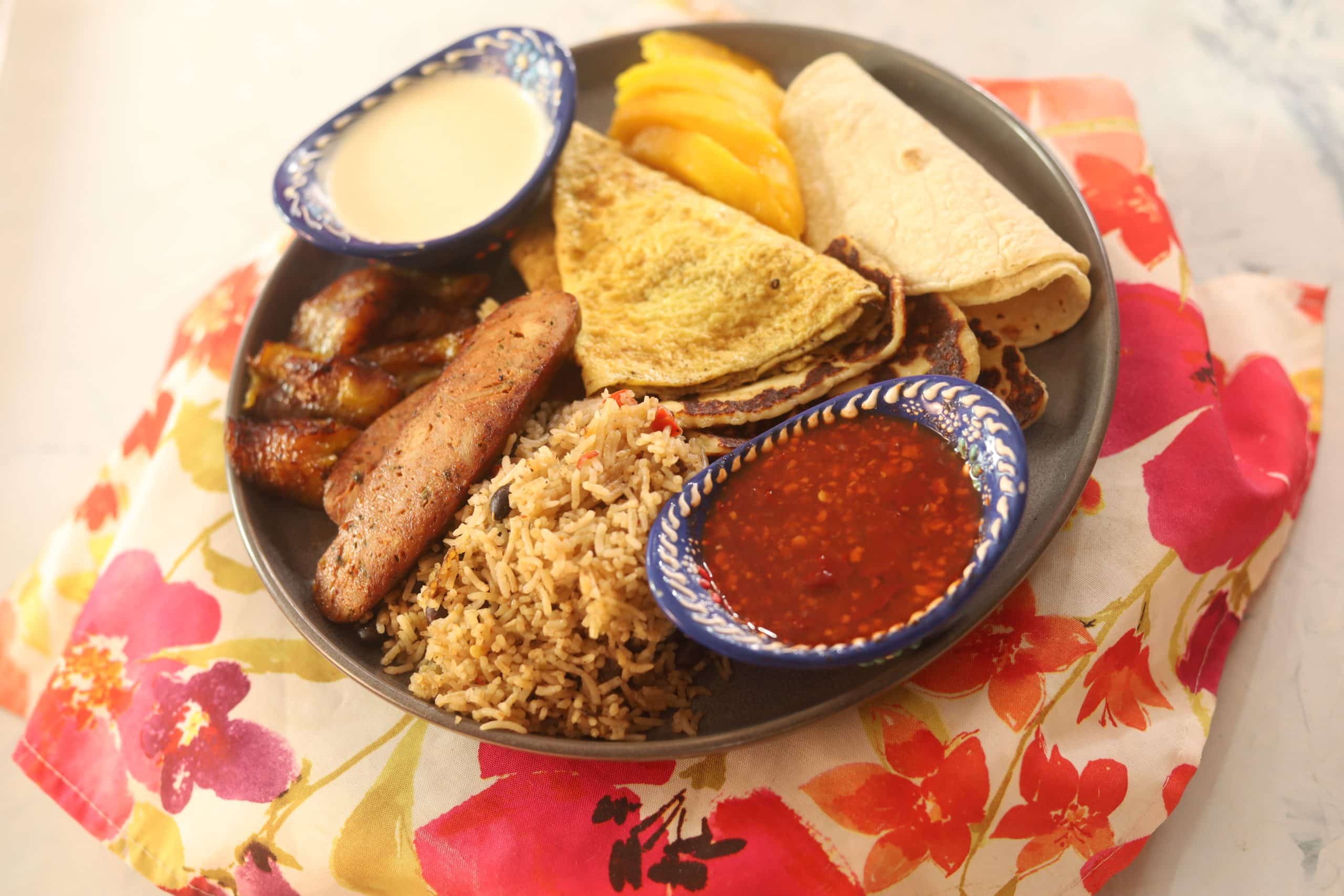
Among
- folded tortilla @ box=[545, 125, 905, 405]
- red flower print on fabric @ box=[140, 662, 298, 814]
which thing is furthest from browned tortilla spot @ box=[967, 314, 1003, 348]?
red flower print on fabric @ box=[140, 662, 298, 814]

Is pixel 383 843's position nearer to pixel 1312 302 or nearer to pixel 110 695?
pixel 110 695

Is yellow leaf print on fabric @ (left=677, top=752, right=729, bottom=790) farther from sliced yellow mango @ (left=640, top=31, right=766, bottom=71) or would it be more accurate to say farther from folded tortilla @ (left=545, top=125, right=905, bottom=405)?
sliced yellow mango @ (left=640, top=31, right=766, bottom=71)

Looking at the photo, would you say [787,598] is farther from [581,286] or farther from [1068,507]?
[581,286]

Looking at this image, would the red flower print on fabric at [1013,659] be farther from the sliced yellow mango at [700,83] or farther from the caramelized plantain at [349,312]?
the caramelized plantain at [349,312]

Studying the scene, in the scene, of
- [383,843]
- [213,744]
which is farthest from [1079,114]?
[213,744]

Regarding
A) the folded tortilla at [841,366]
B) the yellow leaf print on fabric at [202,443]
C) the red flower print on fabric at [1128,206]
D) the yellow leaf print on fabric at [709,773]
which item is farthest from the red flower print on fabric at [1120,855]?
the yellow leaf print on fabric at [202,443]

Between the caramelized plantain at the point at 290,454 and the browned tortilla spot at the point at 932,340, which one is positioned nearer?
the browned tortilla spot at the point at 932,340
